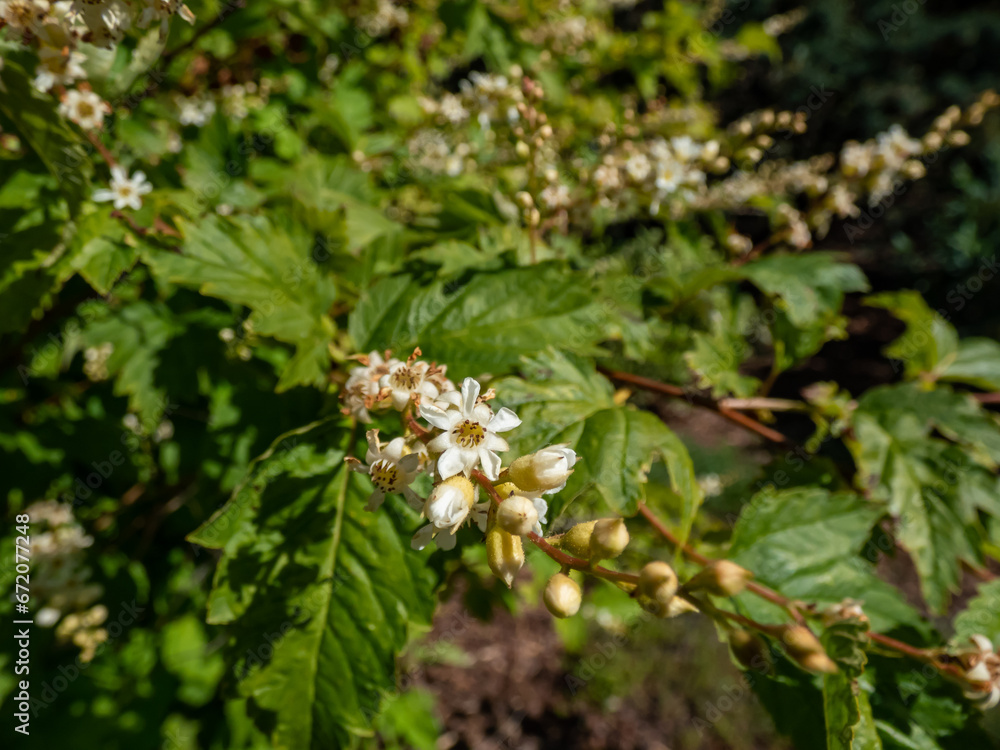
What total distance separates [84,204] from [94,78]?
33cm

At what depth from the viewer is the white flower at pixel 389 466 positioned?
1111 mm

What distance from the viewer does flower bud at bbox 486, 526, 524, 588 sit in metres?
0.99

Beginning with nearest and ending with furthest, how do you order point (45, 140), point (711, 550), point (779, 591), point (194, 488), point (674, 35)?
point (45, 140)
point (779, 591)
point (711, 550)
point (194, 488)
point (674, 35)

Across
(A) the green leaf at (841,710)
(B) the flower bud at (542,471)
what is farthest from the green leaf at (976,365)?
(B) the flower bud at (542,471)

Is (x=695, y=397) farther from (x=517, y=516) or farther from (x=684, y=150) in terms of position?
(x=517, y=516)

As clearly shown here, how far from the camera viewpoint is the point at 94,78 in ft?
5.05

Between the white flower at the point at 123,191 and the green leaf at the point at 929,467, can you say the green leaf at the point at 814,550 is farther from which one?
the white flower at the point at 123,191

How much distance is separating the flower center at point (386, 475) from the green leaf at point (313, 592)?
0.89 feet

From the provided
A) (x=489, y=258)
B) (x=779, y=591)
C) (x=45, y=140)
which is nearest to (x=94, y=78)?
(x=45, y=140)

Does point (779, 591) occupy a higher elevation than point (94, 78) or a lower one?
lower

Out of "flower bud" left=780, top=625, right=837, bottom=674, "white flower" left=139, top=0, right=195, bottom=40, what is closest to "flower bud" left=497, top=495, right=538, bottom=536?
"flower bud" left=780, top=625, right=837, bottom=674

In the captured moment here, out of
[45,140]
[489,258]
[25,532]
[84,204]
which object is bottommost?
[25,532]

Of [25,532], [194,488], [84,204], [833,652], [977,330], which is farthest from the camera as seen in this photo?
[977,330]

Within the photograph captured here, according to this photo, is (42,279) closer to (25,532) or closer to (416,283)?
(416,283)
